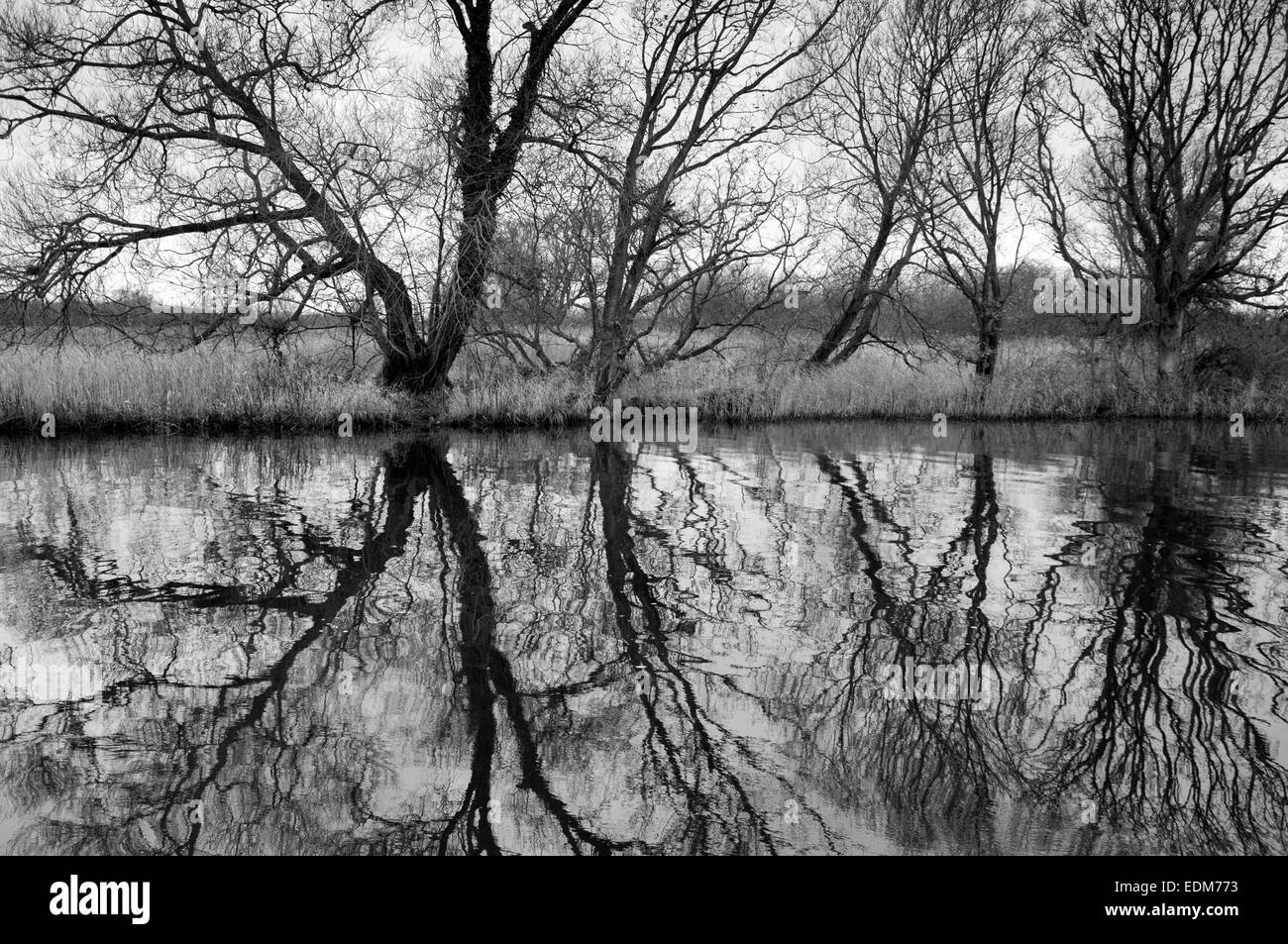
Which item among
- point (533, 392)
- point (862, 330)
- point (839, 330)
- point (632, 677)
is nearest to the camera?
point (632, 677)

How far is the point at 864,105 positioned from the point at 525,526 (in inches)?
674

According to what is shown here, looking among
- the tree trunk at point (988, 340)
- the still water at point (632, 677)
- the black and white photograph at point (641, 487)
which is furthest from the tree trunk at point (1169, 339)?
the still water at point (632, 677)

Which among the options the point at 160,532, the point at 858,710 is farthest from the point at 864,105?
the point at 858,710

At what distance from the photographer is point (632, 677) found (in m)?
3.86

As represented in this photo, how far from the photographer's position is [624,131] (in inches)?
625

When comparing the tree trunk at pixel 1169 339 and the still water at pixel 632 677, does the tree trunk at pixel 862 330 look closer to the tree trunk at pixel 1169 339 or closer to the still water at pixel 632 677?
the tree trunk at pixel 1169 339

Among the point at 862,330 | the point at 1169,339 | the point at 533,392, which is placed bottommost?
the point at 533,392

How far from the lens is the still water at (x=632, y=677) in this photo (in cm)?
276

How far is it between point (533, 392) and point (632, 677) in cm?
1171

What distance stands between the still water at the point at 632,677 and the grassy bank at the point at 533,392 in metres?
5.57

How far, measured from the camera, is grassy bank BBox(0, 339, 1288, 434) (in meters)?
13.2

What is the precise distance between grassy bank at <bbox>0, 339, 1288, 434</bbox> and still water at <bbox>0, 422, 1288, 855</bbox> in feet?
18.3

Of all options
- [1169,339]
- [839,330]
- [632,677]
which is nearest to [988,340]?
[839,330]

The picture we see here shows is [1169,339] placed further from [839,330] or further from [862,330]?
[839,330]
